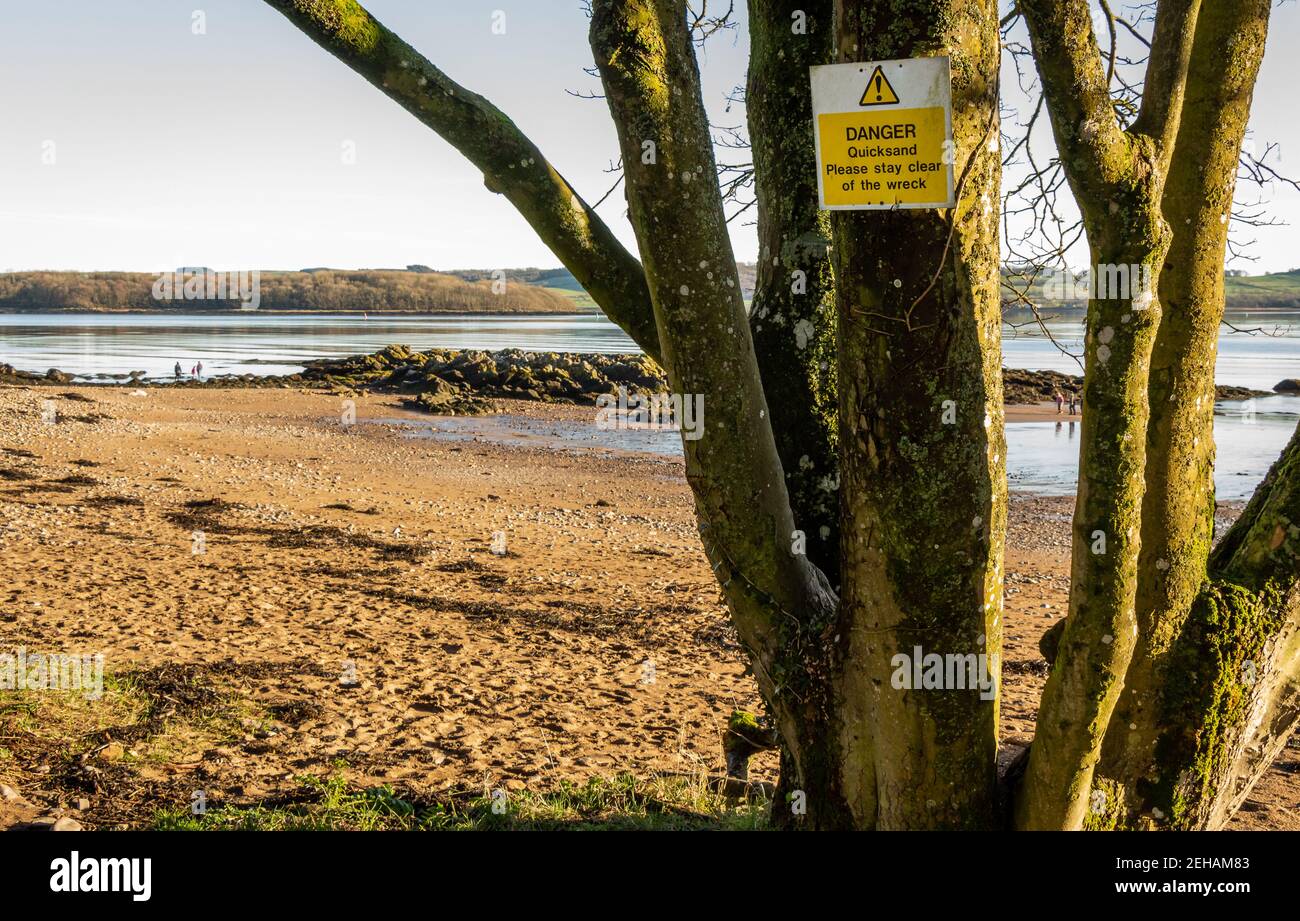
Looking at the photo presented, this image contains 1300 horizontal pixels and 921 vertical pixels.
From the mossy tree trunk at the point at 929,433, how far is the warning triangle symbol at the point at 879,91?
0.05 meters

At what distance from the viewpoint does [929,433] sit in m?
3.02

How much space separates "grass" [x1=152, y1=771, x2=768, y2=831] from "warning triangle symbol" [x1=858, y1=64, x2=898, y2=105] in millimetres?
3086

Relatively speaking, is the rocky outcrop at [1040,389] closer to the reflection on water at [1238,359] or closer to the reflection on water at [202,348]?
the reflection on water at [1238,359]

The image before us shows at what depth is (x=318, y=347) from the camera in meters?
70.6

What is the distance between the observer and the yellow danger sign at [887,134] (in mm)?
2904

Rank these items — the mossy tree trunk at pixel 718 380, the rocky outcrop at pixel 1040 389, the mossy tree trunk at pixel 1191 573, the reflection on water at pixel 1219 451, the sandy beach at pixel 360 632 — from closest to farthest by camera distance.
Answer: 1. the mossy tree trunk at pixel 718 380
2. the mossy tree trunk at pixel 1191 573
3. the sandy beach at pixel 360 632
4. the reflection on water at pixel 1219 451
5. the rocky outcrop at pixel 1040 389

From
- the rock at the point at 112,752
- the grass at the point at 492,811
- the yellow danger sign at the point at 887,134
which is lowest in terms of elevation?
the grass at the point at 492,811

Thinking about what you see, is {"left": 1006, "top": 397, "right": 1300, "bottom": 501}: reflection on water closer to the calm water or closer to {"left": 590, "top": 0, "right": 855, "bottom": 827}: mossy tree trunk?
the calm water

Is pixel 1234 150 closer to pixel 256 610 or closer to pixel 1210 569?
pixel 1210 569

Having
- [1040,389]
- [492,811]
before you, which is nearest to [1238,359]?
[1040,389]

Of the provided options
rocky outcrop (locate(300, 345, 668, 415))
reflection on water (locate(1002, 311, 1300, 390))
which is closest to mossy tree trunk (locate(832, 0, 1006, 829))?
rocky outcrop (locate(300, 345, 668, 415))

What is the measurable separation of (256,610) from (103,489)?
6321mm

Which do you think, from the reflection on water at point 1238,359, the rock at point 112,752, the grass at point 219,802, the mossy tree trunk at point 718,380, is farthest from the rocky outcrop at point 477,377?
the mossy tree trunk at point 718,380
